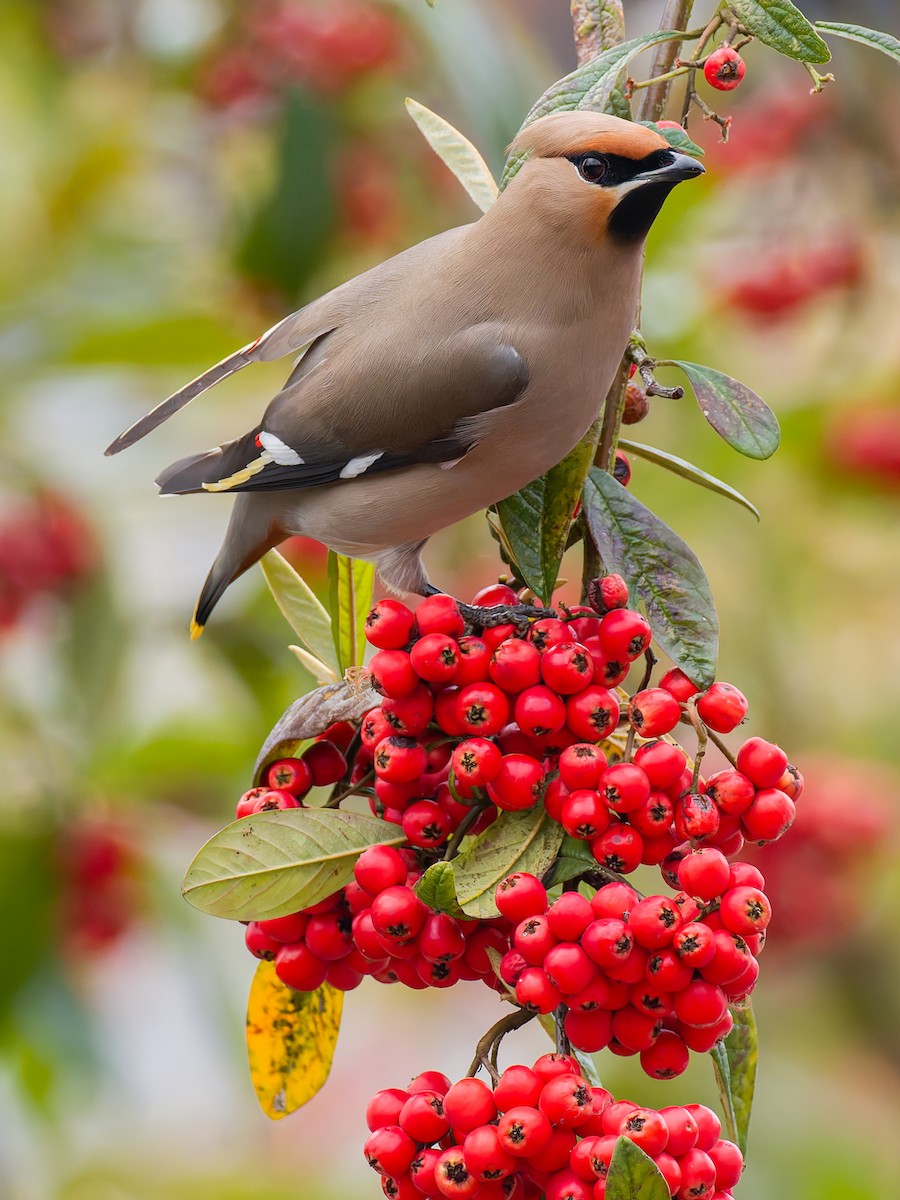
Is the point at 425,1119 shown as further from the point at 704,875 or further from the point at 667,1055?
the point at 704,875

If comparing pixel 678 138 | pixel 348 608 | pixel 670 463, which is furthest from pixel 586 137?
pixel 348 608

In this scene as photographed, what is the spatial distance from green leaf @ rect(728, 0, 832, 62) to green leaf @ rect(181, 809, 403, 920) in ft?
2.85

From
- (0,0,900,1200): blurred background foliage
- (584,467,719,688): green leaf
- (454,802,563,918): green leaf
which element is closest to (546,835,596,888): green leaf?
(454,802,563,918): green leaf

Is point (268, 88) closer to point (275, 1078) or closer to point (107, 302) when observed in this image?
point (107, 302)

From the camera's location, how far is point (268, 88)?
3.48 m

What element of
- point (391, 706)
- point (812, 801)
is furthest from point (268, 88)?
point (391, 706)

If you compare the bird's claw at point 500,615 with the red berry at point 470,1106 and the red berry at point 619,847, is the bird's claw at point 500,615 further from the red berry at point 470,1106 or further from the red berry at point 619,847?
the red berry at point 470,1106

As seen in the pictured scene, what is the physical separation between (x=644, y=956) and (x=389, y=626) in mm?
429

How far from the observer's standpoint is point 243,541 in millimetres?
2221

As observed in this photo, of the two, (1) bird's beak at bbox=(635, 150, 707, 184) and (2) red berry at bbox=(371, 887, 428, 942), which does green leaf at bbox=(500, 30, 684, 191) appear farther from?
(2) red berry at bbox=(371, 887, 428, 942)

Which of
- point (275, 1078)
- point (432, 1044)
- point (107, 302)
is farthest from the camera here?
point (432, 1044)

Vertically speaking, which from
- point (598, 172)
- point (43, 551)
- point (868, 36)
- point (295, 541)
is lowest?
point (295, 541)

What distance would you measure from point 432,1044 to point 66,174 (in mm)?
2930

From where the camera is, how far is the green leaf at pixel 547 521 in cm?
157
